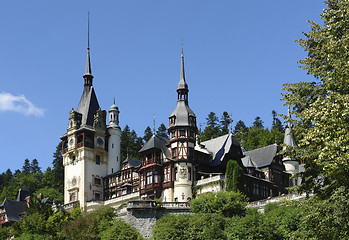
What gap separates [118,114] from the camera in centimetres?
7644

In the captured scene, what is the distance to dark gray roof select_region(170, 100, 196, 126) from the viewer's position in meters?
61.3

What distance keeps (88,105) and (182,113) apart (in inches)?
748

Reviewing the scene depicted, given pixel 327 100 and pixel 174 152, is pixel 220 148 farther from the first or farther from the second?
pixel 327 100

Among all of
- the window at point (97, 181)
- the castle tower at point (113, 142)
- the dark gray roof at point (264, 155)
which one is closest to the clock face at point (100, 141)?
the castle tower at point (113, 142)

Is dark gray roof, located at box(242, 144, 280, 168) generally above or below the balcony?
above

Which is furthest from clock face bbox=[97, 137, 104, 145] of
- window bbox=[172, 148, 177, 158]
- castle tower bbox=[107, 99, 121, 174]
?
window bbox=[172, 148, 177, 158]

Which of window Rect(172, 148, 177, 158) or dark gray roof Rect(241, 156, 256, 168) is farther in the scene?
dark gray roof Rect(241, 156, 256, 168)

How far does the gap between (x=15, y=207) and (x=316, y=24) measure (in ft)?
212

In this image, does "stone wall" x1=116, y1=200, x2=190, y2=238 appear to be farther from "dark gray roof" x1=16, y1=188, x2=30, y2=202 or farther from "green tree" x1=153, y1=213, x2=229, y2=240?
"dark gray roof" x1=16, y1=188, x2=30, y2=202

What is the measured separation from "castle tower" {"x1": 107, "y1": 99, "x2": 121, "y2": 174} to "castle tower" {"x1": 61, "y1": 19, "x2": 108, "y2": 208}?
0.68 metres

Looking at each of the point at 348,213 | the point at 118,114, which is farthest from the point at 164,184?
the point at 348,213

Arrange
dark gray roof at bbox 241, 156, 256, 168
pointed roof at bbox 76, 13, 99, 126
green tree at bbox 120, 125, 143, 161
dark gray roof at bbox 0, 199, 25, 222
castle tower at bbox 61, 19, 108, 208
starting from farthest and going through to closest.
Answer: green tree at bbox 120, 125, 143, 161, dark gray roof at bbox 0, 199, 25, 222, pointed roof at bbox 76, 13, 99, 126, castle tower at bbox 61, 19, 108, 208, dark gray roof at bbox 241, 156, 256, 168

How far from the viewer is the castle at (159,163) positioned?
60.8 m

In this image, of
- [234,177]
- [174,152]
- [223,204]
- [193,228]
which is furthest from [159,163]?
[193,228]
